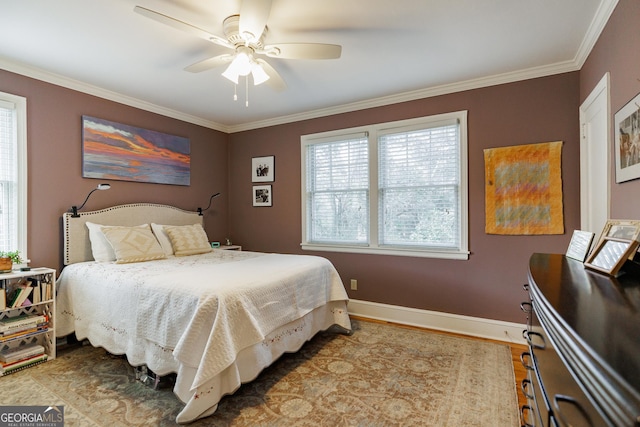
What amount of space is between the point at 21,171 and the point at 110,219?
0.81 metres

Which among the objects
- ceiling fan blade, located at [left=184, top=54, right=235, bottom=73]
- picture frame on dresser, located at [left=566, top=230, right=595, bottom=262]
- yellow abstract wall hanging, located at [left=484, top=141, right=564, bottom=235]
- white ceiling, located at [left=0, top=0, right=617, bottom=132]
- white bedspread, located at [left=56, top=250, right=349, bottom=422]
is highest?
white ceiling, located at [left=0, top=0, right=617, bottom=132]

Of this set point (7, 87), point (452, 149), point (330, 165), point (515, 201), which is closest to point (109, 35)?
point (7, 87)

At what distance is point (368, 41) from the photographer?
238 centimetres

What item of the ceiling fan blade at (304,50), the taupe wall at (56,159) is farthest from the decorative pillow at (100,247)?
the ceiling fan blade at (304,50)

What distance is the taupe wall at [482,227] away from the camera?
2.75 meters

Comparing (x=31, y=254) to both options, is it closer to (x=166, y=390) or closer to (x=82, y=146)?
(x=82, y=146)

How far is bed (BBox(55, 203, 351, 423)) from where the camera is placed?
1794 millimetres

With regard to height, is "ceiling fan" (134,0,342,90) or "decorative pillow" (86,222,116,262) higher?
"ceiling fan" (134,0,342,90)

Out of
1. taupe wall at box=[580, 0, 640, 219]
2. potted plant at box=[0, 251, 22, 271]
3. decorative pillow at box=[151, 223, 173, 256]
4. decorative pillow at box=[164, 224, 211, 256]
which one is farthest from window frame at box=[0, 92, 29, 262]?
taupe wall at box=[580, 0, 640, 219]

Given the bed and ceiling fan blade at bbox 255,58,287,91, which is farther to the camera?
ceiling fan blade at bbox 255,58,287,91

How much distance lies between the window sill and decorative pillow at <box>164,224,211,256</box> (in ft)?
4.13

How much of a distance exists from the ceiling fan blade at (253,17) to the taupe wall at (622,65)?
1.90m

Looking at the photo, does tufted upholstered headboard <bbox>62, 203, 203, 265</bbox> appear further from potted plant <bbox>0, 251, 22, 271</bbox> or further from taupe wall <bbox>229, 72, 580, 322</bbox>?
taupe wall <bbox>229, 72, 580, 322</bbox>

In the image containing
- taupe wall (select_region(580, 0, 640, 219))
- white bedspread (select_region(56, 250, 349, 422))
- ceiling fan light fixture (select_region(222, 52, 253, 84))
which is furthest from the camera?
ceiling fan light fixture (select_region(222, 52, 253, 84))
